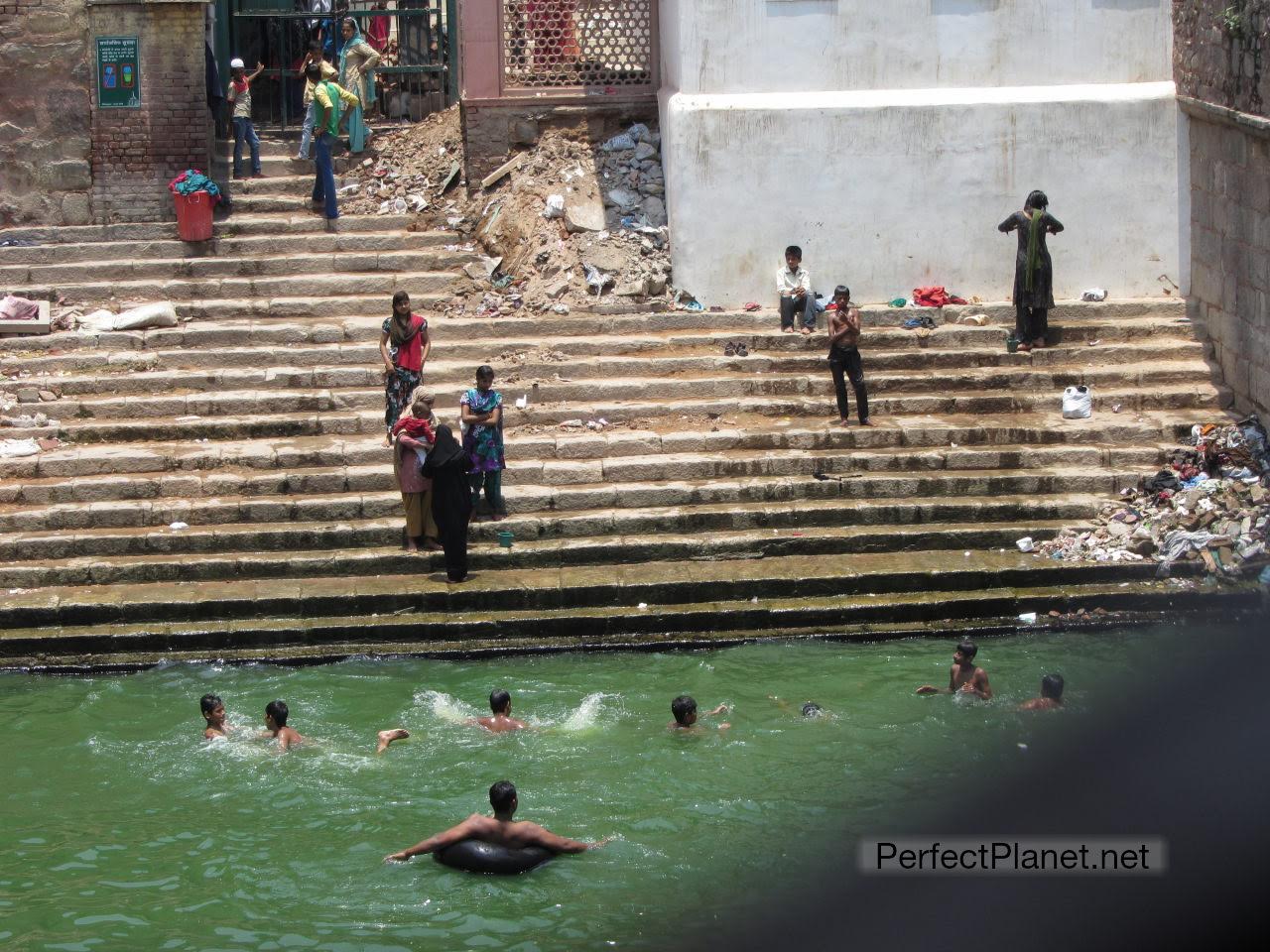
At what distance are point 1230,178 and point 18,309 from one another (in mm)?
10837

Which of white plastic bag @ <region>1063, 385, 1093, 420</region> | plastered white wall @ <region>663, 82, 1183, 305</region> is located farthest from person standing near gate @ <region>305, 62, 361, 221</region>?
white plastic bag @ <region>1063, 385, 1093, 420</region>

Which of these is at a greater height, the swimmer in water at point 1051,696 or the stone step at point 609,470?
the stone step at point 609,470

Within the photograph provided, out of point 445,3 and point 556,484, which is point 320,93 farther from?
point 556,484

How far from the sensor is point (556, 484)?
554 inches

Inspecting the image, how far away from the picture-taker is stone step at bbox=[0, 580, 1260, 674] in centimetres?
1261

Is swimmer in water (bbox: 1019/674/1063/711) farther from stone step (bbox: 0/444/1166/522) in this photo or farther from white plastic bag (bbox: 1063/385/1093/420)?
white plastic bag (bbox: 1063/385/1093/420)

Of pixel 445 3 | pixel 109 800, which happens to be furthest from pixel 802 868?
pixel 445 3

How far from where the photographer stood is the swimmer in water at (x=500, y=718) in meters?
11.2

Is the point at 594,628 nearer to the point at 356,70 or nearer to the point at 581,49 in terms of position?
the point at 581,49

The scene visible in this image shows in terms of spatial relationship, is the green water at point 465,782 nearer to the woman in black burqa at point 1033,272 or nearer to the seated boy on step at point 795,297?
the woman in black burqa at point 1033,272

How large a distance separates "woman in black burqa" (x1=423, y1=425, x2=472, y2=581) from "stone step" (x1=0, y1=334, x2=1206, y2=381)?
6.69 feet

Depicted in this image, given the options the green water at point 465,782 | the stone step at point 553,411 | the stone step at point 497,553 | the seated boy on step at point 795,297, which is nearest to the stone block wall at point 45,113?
the stone step at point 553,411

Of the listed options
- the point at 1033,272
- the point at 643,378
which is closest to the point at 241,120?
the point at 643,378

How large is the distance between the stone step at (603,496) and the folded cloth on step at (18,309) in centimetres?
274
